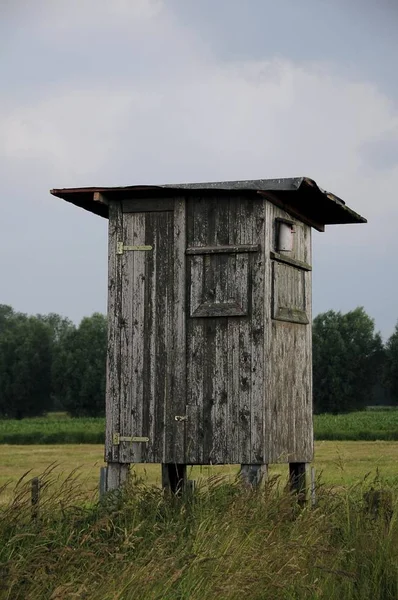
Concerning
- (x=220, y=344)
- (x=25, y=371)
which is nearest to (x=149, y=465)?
(x=220, y=344)

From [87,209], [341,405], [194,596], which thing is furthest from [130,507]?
[341,405]

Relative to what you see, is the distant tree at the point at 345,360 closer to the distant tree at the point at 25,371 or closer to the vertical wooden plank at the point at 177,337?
the distant tree at the point at 25,371

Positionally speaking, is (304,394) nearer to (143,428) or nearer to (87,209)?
(143,428)

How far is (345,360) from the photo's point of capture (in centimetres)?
7619

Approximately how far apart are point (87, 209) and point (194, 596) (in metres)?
6.41

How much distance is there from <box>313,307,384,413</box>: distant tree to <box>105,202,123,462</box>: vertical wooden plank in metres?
63.3

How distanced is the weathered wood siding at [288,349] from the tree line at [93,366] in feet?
197

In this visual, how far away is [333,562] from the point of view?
6.42 meters

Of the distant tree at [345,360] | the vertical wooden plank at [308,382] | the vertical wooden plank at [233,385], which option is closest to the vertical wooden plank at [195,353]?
the vertical wooden plank at [233,385]

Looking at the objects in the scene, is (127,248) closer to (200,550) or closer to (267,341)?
(267,341)

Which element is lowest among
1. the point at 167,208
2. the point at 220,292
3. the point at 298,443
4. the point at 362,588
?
the point at 362,588

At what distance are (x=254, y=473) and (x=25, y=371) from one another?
6973 cm

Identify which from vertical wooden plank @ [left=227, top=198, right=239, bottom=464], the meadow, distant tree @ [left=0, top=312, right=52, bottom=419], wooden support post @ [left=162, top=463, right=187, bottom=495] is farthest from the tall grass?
distant tree @ [left=0, top=312, right=52, bottom=419]

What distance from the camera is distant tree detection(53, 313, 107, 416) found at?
2825 inches
